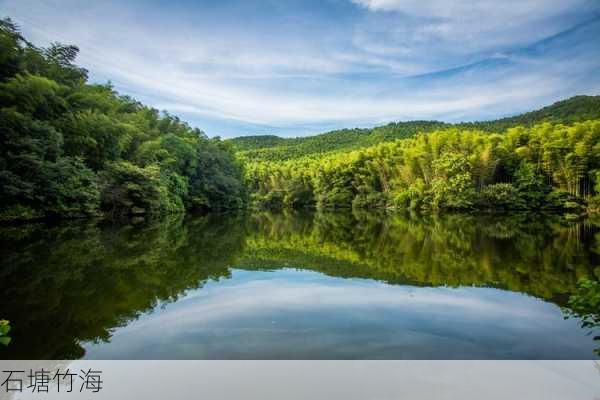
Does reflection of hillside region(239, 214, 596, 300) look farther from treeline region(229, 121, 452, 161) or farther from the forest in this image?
treeline region(229, 121, 452, 161)

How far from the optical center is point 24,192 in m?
16.2

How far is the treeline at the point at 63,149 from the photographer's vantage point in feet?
53.7

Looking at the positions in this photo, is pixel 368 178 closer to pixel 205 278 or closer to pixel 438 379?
pixel 205 278

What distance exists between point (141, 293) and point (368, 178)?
49.1 m

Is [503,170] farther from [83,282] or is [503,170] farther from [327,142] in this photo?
[327,142]

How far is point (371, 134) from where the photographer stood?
316ft

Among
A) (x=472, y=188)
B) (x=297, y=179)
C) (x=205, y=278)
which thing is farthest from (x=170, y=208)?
(x=297, y=179)

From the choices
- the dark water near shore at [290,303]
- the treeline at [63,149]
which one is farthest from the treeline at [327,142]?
the dark water near shore at [290,303]

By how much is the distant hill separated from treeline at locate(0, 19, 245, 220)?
36699 millimetres

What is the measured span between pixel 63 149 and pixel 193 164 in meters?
16.6

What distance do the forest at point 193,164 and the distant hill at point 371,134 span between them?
69 centimetres

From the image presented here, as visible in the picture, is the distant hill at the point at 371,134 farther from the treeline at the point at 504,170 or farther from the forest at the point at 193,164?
the treeline at the point at 504,170

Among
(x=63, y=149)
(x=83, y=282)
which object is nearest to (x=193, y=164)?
(x=63, y=149)

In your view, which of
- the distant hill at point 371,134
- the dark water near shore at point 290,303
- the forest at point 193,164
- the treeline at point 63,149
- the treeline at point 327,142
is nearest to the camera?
the dark water near shore at point 290,303
